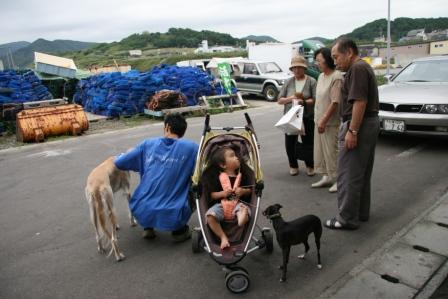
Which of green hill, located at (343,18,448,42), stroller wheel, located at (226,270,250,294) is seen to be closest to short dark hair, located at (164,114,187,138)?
stroller wheel, located at (226,270,250,294)

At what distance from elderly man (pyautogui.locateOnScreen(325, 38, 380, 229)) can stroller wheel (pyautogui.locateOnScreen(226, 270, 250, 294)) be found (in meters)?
1.53

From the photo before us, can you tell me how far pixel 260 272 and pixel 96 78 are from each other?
46.6ft

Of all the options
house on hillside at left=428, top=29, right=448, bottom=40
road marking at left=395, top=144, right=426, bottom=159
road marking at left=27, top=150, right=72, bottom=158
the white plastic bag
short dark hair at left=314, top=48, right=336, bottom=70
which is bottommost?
road marking at left=395, top=144, right=426, bottom=159

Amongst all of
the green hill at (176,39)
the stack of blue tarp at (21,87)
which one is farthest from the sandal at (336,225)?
the green hill at (176,39)

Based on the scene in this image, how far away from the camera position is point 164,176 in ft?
13.2

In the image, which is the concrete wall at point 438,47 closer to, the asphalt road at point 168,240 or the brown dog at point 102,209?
the asphalt road at point 168,240

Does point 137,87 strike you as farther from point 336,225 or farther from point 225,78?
point 336,225

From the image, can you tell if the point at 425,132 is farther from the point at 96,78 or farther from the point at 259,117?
the point at 96,78

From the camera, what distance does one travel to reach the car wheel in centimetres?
1711

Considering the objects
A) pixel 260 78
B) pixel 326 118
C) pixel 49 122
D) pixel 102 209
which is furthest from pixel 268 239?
pixel 260 78

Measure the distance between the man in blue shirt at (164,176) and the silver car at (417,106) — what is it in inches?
179

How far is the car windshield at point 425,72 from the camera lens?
794 centimetres

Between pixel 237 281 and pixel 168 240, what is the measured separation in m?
1.32

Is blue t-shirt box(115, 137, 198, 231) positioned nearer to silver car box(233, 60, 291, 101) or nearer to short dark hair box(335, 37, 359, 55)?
short dark hair box(335, 37, 359, 55)
